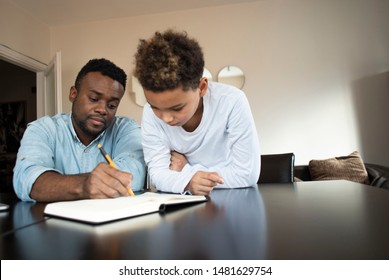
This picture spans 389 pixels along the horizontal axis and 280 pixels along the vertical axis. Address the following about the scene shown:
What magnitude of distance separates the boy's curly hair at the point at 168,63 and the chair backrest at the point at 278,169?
787 mm

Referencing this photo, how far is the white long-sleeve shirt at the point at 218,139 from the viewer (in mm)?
1021

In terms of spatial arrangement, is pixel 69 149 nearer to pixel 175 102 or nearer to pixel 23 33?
pixel 175 102

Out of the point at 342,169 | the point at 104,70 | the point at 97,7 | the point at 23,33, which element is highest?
the point at 97,7

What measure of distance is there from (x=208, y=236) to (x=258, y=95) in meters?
2.94

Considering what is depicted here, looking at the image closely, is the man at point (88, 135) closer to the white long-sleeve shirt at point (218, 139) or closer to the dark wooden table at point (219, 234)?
the white long-sleeve shirt at point (218, 139)

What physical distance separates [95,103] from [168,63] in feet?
1.54

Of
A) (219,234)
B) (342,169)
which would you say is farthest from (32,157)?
(342,169)

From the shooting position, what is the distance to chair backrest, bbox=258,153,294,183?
150cm

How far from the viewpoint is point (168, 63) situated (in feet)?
2.82

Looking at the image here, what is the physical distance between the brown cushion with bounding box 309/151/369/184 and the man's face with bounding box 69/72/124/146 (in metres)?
2.13

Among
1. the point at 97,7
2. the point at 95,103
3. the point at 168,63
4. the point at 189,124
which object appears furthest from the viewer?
the point at 97,7

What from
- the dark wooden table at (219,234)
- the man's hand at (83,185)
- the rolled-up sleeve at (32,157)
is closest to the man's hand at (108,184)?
the man's hand at (83,185)

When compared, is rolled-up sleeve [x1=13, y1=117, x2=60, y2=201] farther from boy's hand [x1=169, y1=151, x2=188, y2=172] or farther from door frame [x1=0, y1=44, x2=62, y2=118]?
door frame [x1=0, y1=44, x2=62, y2=118]
